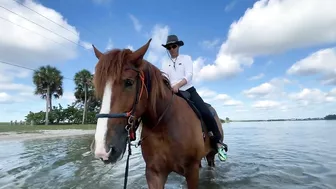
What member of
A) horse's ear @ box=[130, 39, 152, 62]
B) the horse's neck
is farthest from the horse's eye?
the horse's neck

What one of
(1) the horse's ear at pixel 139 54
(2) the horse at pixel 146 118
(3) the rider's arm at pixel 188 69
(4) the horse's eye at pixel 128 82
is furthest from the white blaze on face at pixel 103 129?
(3) the rider's arm at pixel 188 69

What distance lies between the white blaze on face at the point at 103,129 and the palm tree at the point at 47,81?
49.8 metres

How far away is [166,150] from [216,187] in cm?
267

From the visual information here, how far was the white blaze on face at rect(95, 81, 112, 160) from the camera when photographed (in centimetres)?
211

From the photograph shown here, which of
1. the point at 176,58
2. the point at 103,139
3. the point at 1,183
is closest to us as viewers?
the point at 103,139

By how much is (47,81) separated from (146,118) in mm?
51141

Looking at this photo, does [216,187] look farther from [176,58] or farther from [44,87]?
[44,87]

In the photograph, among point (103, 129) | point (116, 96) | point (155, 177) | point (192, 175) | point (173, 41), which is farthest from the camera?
point (173, 41)

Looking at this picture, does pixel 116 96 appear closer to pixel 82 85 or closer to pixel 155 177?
pixel 155 177

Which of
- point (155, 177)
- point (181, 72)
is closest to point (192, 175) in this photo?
point (155, 177)

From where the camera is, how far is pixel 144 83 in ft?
8.86

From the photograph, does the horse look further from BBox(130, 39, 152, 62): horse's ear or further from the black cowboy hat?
the black cowboy hat

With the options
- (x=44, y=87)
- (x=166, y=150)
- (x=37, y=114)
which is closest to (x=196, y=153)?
(x=166, y=150)

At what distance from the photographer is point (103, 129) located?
2.18 m
